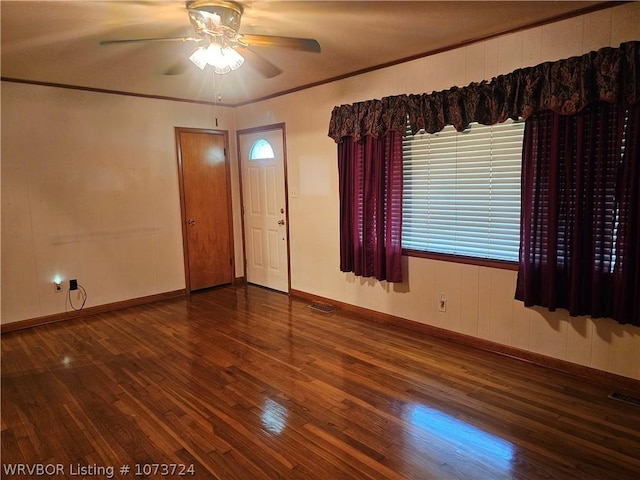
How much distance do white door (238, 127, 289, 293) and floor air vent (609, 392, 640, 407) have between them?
11.2 feet

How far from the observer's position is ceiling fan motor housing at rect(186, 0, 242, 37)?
232cm

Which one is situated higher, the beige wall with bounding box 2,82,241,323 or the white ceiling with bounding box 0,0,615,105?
the white ceiling with bounding box 0,0,615,105

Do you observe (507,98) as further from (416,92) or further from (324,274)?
(324,274)

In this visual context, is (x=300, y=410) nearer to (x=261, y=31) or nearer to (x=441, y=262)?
(x=441, y=262)

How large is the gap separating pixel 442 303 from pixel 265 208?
2653 mm

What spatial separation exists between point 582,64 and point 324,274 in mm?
2999

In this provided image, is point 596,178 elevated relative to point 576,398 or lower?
elevated

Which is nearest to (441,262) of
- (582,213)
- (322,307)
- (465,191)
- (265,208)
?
(465,191)

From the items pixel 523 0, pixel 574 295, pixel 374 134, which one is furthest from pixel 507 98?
pixel 574 295

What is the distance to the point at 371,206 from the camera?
3951mm

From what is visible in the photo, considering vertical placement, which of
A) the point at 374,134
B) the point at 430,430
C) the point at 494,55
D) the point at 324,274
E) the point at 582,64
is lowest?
the point at 430,430

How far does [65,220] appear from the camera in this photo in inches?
171

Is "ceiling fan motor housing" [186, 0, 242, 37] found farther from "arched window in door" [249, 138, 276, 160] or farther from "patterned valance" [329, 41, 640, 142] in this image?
"arched window in door" [249, 138, 276, 160]

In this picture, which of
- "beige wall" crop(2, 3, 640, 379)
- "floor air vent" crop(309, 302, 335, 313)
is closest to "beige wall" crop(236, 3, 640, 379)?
"beige wall" crop(2, 3, 640, 379)
